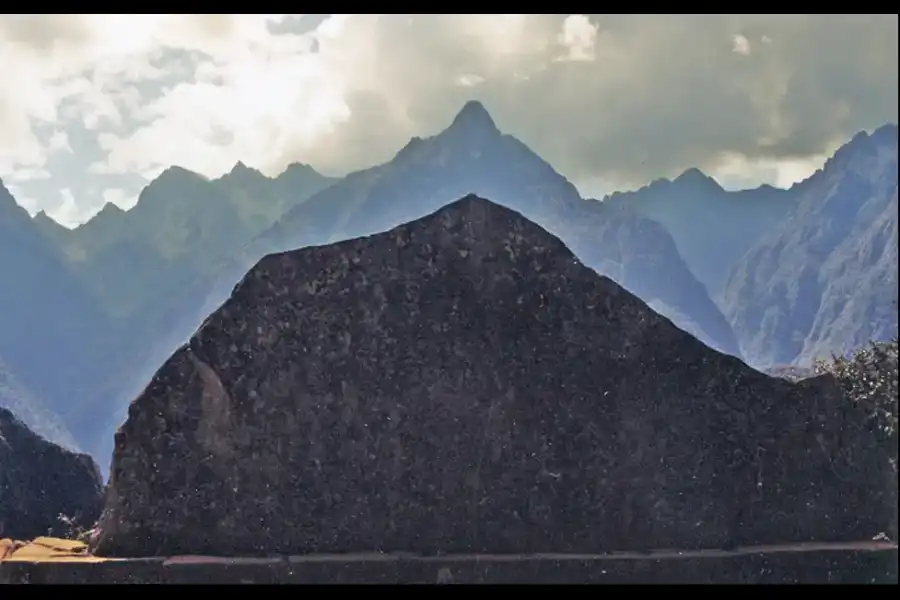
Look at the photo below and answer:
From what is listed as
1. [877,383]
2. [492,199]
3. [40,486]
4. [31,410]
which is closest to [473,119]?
[492,199]

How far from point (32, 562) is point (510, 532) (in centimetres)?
357

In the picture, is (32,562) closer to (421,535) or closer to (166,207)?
(421,535)

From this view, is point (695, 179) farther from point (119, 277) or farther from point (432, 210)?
point (119, 277)

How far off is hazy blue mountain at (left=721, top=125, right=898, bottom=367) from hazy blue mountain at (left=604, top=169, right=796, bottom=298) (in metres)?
0.17

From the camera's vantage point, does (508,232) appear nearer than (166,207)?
Yes

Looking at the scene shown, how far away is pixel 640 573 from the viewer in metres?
7.55

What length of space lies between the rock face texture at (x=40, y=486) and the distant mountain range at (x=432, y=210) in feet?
5.68

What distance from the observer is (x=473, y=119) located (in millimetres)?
9508

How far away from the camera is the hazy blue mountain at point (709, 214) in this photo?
1088 centimetres

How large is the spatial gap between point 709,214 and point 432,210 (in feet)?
15.0

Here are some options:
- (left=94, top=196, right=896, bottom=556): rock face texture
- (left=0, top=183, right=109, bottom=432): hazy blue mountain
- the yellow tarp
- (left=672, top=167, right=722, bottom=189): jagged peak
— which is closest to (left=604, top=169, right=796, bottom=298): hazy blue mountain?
(left=672, top=167, right=722, bottom=189): jagged peak

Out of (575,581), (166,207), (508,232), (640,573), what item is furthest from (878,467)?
(166,207)

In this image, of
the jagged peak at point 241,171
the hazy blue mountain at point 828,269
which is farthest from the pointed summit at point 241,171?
the hazy blue mountain at point 828,269

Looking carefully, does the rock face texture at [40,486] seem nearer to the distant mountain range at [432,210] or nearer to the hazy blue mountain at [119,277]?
the hazy blue mountain at [119,277]
